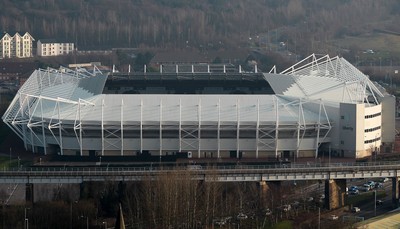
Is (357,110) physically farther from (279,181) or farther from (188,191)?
(188,191)

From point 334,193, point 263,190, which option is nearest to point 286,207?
point 263,190

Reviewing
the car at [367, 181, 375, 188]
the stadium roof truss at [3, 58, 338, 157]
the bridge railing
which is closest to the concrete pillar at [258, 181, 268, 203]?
the bridge railing

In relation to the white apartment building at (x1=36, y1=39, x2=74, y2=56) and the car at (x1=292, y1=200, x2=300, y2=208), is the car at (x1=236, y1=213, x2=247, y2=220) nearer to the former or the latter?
the car at (x1=292, y1=200, x2=300, y2=208)

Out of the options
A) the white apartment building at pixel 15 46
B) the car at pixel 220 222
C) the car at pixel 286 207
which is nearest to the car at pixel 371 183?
the car at pixel 286 207

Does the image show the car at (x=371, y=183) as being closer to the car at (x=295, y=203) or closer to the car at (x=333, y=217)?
the car at (x=295, y=203)

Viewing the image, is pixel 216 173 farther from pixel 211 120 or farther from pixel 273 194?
pixel 211 120
